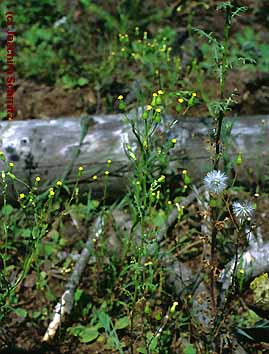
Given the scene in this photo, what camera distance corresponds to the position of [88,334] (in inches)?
127

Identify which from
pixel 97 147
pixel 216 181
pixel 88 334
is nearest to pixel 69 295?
pixel 88 334

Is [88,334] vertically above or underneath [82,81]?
underneath

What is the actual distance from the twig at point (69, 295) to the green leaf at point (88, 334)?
0.12 metres

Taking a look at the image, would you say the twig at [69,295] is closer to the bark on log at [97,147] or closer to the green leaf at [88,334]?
the green leaf at [88,334]

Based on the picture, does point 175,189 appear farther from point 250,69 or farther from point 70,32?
point 70,32

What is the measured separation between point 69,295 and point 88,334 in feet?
0.71

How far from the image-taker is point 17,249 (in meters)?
3.66

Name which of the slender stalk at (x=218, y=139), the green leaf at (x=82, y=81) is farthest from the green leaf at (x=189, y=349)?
the green leaf at (x=82, y=81)

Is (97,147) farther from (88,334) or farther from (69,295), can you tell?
(88,334)

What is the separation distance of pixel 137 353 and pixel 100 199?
1.05 metres

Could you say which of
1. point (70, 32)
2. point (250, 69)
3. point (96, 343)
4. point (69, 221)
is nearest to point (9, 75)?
point (70, 32)

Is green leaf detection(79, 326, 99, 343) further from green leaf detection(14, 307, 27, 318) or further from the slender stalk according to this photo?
the slender stalk

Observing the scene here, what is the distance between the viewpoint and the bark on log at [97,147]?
372 centimetres

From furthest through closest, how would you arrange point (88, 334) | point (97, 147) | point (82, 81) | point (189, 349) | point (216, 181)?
point (82, 81) → point (97, 147) → point (88, 334) → point (189, 349) → point (216, 181)
